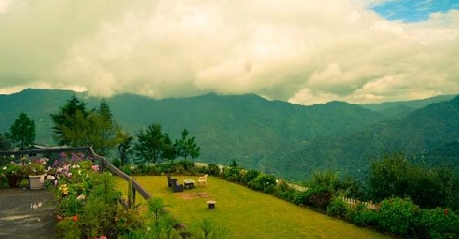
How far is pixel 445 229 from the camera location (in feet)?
48.9

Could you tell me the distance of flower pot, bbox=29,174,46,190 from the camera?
12664 mm

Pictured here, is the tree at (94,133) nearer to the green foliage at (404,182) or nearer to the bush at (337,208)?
the green foliage at (404,182)

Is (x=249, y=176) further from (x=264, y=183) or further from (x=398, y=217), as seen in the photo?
(x=398, y=217)

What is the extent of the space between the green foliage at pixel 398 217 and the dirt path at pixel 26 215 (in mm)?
13941

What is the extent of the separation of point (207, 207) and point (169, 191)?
17.9ft

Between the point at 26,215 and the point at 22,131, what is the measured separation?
73097 mm

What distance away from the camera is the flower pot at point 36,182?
12664 mm

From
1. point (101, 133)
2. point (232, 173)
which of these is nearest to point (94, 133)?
point (101, 133)

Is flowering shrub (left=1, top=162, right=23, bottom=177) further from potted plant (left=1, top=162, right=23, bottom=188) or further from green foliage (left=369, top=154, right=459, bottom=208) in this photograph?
green foliage (left=369, top=154, right=459, bottom=208)

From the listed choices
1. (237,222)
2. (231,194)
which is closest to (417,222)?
(237,222)

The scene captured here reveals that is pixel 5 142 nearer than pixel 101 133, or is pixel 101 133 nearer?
pixel 101 133

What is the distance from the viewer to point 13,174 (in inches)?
522

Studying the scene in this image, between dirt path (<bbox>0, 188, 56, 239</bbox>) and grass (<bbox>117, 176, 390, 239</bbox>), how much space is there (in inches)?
205

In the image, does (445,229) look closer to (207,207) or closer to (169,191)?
(207,207)
